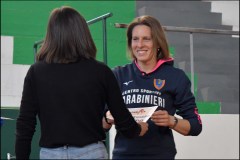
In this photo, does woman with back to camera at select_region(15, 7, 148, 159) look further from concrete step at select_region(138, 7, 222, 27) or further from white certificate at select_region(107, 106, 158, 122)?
concrete step at select_region(138, 7, 222, 27)

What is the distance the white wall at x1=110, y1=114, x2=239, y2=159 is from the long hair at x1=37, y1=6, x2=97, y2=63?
259cm

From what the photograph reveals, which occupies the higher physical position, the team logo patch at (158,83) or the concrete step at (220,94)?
the team logo patch at (158,83)

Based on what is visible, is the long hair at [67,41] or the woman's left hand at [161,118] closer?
the long hair at [67,41]

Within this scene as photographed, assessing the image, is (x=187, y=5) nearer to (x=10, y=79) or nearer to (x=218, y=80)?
(x=218, y=80)

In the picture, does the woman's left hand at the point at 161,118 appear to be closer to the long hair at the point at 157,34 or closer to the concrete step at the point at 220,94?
the long hair at the point at 157,34

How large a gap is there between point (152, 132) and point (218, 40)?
4.11 meters

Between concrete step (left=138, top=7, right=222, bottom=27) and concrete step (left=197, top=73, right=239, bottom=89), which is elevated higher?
concrete step (left=138, top=7, right=222, bottom=27)

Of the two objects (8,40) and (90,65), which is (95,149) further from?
(8,40)

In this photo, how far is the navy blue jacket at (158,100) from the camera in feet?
8.06

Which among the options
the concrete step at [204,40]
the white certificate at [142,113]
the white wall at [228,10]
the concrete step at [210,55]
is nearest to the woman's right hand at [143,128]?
the white certificate at [142,113]

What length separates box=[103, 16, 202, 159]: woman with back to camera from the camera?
245 centimetres

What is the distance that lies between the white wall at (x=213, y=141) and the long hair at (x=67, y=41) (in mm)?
2594

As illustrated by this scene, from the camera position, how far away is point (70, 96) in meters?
2.00

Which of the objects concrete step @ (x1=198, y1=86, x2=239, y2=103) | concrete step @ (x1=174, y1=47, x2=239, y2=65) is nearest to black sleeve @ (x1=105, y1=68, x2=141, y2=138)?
concrete step @ (x1=198, y1=86, x2=239, y2=103)
